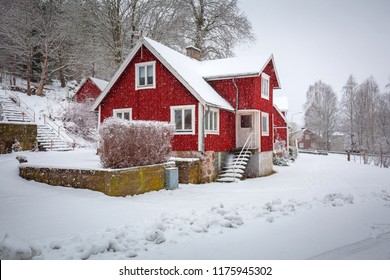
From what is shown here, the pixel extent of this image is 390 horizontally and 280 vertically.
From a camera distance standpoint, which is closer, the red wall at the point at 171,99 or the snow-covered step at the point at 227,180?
the snow-covered step at the point at 227,180

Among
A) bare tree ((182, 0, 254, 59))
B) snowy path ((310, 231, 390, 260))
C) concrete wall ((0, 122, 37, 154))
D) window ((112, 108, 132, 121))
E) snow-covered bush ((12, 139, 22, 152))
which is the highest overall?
bare tree ((182, 0, 254, 59))

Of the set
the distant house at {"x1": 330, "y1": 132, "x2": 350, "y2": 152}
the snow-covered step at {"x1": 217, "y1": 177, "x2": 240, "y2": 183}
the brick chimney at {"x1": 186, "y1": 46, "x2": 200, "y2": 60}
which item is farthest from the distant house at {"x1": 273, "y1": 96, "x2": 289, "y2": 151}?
the distant house at {"x1": 330, "y1": 132, "x2": 350, "y2": 152}

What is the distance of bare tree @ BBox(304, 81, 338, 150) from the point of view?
46.6 metres

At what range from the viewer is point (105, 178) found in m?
7.87

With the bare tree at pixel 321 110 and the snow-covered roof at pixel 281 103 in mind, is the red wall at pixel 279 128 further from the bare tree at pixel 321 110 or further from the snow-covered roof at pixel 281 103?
the bare tree at pixel 321 110

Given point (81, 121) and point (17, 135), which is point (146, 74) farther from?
point (81, 121)

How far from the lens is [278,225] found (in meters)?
5.63

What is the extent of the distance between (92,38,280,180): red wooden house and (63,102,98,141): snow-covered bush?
9.72 m

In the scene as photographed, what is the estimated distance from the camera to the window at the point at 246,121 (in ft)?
54.3

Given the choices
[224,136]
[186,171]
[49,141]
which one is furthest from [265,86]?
[49,141]

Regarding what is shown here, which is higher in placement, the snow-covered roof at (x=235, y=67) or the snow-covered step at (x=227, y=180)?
the snow-covered roof at (x=235, y=67)

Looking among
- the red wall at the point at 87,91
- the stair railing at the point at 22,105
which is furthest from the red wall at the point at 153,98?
the red wall at the point at 87,91

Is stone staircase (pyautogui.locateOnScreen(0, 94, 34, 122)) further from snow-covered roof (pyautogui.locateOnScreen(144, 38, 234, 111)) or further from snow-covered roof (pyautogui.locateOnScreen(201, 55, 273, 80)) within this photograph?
snow-covered roof (pyautogui.locateOnScreen(201, 55, 273, 80))

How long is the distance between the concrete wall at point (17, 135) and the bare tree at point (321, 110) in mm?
42741
